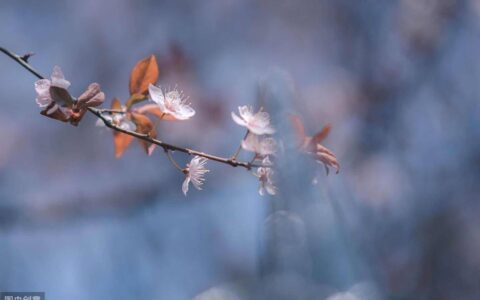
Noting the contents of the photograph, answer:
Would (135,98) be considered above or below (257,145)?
above

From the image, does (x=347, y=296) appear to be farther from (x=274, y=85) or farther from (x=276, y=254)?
(x=274, y=85)

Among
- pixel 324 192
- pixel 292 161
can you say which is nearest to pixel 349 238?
pixel 324 192

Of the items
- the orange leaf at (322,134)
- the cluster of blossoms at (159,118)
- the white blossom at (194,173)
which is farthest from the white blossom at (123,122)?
the orange leaf at (322,134)

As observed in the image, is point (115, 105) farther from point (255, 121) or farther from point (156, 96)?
point (255, 121)

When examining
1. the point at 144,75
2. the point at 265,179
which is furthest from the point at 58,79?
the point at 265,179

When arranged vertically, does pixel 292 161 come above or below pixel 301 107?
A: below

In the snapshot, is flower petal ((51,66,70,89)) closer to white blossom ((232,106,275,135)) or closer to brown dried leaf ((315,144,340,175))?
white blossom ((232,106,275,135))
